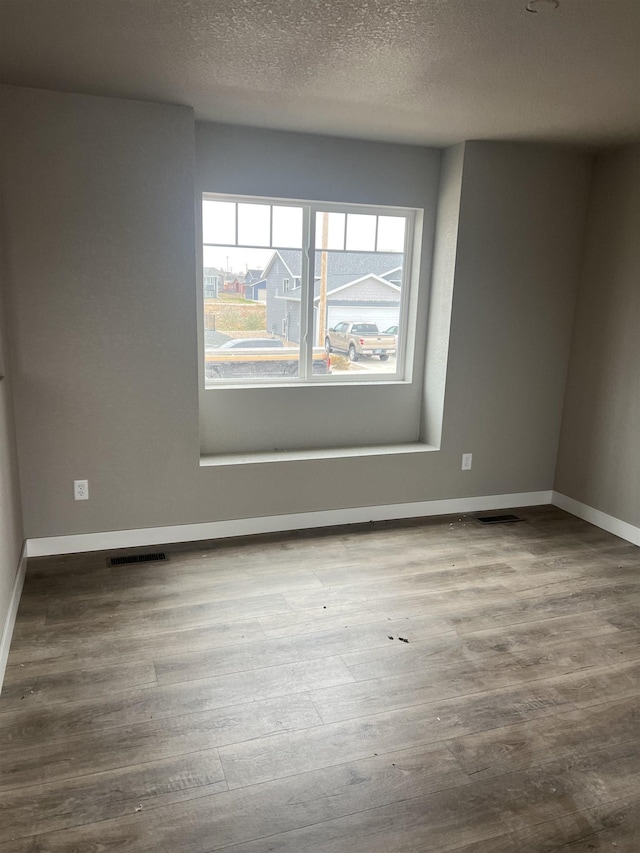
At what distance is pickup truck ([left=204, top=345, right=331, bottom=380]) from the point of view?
390 centimetres

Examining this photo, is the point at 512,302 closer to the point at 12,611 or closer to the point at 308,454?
the point at 308,454

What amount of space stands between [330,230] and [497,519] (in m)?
2.29

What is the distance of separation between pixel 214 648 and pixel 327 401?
1.96 metres

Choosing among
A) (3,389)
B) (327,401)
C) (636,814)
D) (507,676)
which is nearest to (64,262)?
(3,389)

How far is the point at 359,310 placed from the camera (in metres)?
4.17

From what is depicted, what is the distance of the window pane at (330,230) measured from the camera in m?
3.97

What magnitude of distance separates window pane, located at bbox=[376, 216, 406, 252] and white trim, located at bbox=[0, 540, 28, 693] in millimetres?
2908

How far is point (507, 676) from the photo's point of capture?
250cm

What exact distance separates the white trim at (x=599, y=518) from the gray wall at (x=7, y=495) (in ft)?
11.8

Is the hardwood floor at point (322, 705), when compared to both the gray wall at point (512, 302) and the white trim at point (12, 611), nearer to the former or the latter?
the white trim at point (12, 611)

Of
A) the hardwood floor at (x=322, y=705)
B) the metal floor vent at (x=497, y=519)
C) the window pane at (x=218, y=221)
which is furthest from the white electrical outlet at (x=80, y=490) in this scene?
the metal floor vent at (x=497, y=519)

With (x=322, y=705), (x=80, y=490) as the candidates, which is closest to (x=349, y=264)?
(x=80, y=490)

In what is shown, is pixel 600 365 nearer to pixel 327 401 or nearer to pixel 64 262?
pixel 327 401

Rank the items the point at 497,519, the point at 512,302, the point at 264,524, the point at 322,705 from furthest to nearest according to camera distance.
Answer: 1. the point at 497,519
2. the point at 512,302
3. the point at 264,524
4. the point at 322,705
